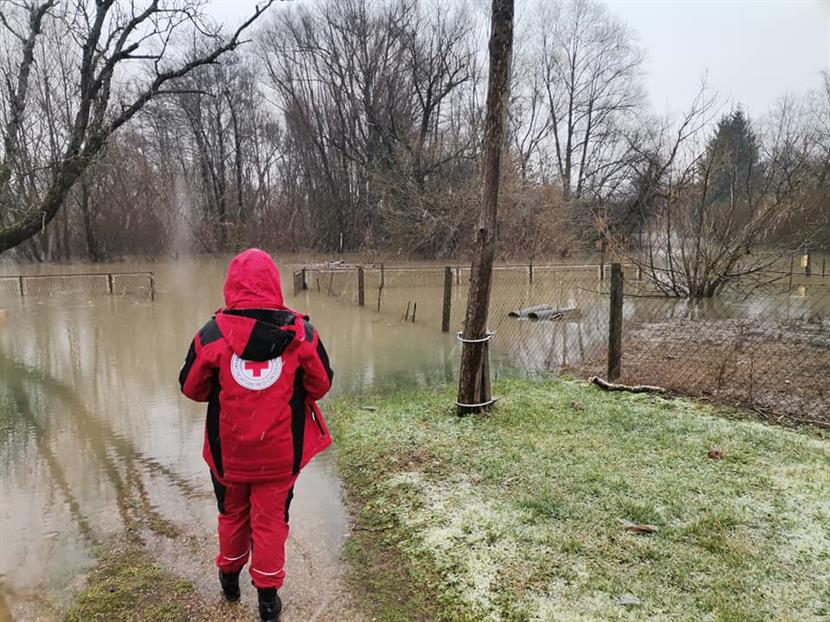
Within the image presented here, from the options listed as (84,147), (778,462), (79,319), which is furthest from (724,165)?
(79,319)

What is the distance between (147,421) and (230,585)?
13.8ft

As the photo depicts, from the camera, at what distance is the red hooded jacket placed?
2590mm

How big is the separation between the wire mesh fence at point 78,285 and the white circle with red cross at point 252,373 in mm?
17677

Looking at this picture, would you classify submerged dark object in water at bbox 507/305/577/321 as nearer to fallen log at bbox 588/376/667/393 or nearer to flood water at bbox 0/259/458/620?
flood water at bbox 0/259/458/620

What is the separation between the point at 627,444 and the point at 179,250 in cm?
3243

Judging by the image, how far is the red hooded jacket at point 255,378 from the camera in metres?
2.59

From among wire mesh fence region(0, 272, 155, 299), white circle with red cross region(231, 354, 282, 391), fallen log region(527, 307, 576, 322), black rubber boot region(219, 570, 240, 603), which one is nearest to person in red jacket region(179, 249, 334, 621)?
white circle with red cross region(231, 354, 282, 391)

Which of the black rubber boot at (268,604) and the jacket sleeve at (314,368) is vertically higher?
the jacket sleeve at (314,368)

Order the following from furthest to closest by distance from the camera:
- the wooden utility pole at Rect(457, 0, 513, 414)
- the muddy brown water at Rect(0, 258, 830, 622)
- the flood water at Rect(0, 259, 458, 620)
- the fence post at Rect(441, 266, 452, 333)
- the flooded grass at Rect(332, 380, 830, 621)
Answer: the fence post at Rect(441, 266, 452, 333), the wooden utility pole at Rect(457, 0, 513, 414), the flood water at Rect(0, 259, 458, 620), the muddy brown water at Rect(0, 258, 830, 622), the flooded grass at Rect(332, 380, 830, 621)

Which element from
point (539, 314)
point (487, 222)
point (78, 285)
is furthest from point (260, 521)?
point (78, 285)

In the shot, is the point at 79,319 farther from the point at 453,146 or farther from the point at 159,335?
the point at 453,146

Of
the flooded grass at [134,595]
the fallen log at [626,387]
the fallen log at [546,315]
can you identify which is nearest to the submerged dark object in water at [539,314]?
the fallen log at [546,315]

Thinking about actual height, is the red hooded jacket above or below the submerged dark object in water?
above

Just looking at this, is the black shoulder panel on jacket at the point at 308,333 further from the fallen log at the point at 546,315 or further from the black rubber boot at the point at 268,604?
the fallen log at the point at 546,315
